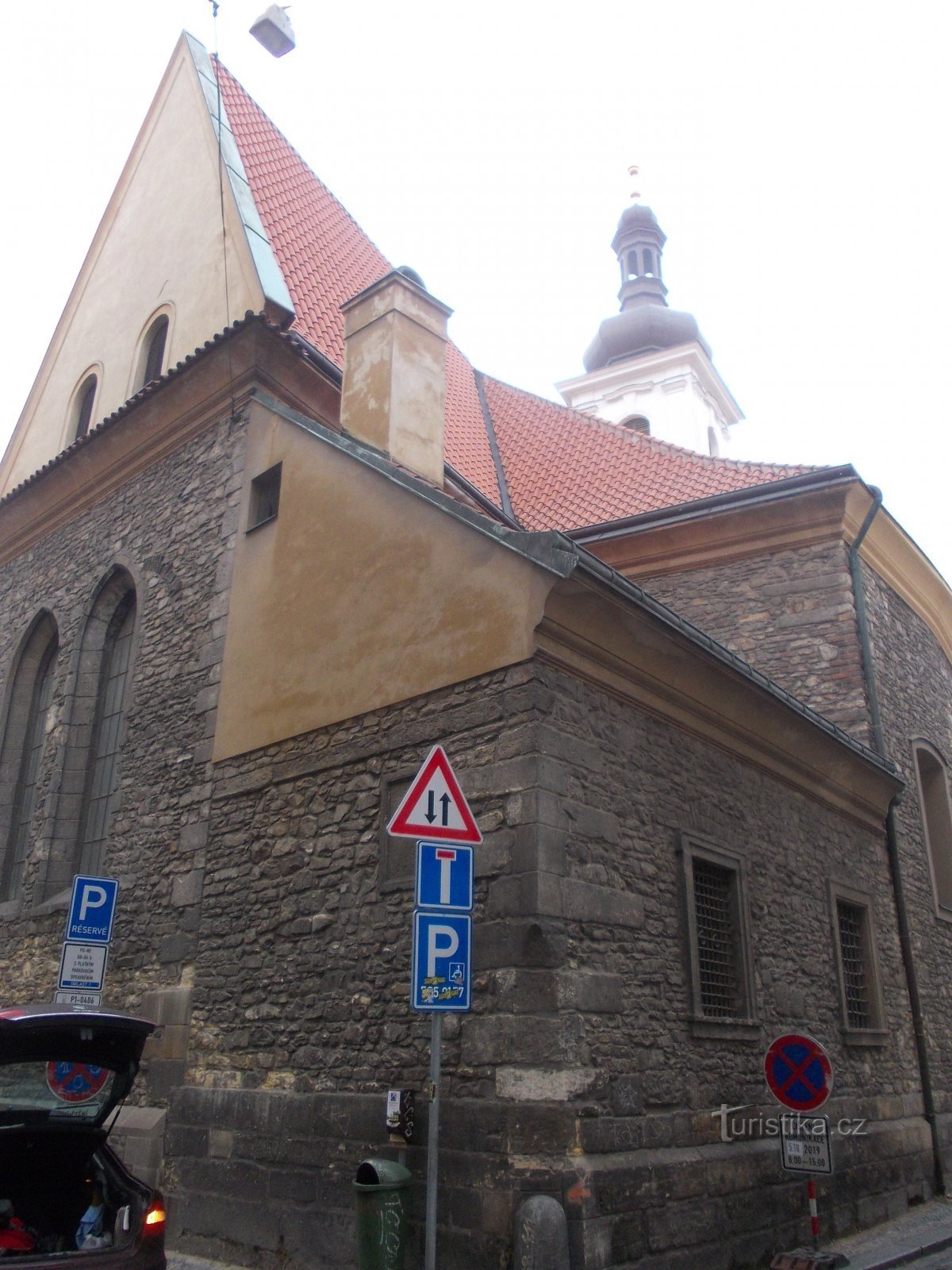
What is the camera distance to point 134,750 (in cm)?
1121

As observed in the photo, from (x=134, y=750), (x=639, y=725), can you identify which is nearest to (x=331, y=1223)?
(x=639, y=725)

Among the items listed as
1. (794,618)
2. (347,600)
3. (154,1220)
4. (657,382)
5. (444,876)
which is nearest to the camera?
(154,1220)

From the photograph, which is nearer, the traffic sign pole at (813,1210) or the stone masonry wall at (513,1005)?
the stone masonry wall at (513,1005)

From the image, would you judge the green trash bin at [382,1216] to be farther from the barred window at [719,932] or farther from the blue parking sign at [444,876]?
the barred window at [719,932]

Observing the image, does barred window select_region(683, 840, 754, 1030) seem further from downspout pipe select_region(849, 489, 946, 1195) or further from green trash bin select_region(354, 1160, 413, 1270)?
downspout pipe select_region(849, 489, 946, 1195)

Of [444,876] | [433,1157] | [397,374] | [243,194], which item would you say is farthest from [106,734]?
[433,1157]

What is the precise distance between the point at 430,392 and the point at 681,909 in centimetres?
571

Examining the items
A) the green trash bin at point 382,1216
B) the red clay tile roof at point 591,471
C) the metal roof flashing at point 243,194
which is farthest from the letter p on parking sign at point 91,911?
the red clay tile roof at point 591,471

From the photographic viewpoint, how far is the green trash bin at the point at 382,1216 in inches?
251

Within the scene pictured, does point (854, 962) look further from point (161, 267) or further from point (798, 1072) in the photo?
point (161, 267)

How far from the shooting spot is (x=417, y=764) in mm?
7898

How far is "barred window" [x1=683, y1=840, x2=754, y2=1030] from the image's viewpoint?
824cm

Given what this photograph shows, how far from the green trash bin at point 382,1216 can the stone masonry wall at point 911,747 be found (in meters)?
7.09

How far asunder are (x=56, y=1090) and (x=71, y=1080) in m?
0.09
